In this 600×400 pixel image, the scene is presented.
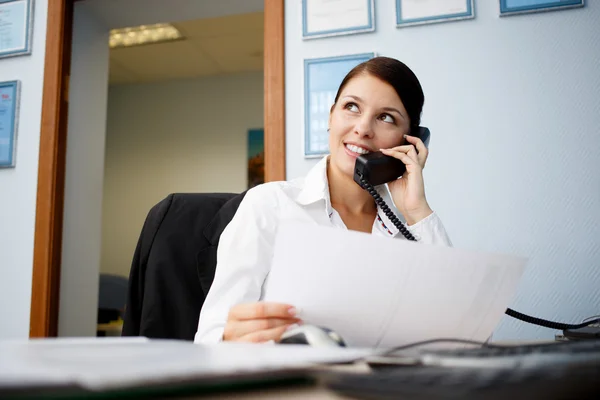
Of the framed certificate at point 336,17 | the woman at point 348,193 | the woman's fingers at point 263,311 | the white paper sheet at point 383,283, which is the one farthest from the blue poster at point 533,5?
the woman's fingers at point 263,311

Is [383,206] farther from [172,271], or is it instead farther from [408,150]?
[172,271]

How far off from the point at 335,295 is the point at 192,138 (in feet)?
13.9

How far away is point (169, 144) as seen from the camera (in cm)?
462

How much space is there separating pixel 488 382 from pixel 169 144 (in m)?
4.61

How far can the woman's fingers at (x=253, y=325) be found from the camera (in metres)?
0.61

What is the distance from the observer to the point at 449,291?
22.3 inches

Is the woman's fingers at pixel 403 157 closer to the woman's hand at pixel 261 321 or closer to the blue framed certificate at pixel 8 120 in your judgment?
the woman's hand at pixel 261 321

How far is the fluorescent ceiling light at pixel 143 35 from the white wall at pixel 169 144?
79 cm

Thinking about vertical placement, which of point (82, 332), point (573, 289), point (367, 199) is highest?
point (367, 199)

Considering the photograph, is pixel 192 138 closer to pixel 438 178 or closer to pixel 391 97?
pixel 438 178

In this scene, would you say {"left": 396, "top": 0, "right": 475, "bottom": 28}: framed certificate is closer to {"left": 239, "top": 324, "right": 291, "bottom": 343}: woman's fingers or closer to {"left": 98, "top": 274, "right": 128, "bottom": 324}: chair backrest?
{"left": 239, "top": 324, "right": 291, "bottom": 343}: woman's fingers

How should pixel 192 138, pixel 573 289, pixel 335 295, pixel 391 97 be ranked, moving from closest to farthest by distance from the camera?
pixel 335 295 < pixel 391 97 < pixel 573 289 < pixel 192 138

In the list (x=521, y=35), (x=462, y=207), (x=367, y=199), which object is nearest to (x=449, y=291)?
(x=367, y=199)

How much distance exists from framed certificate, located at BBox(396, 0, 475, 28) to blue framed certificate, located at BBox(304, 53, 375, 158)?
0.19 metres
